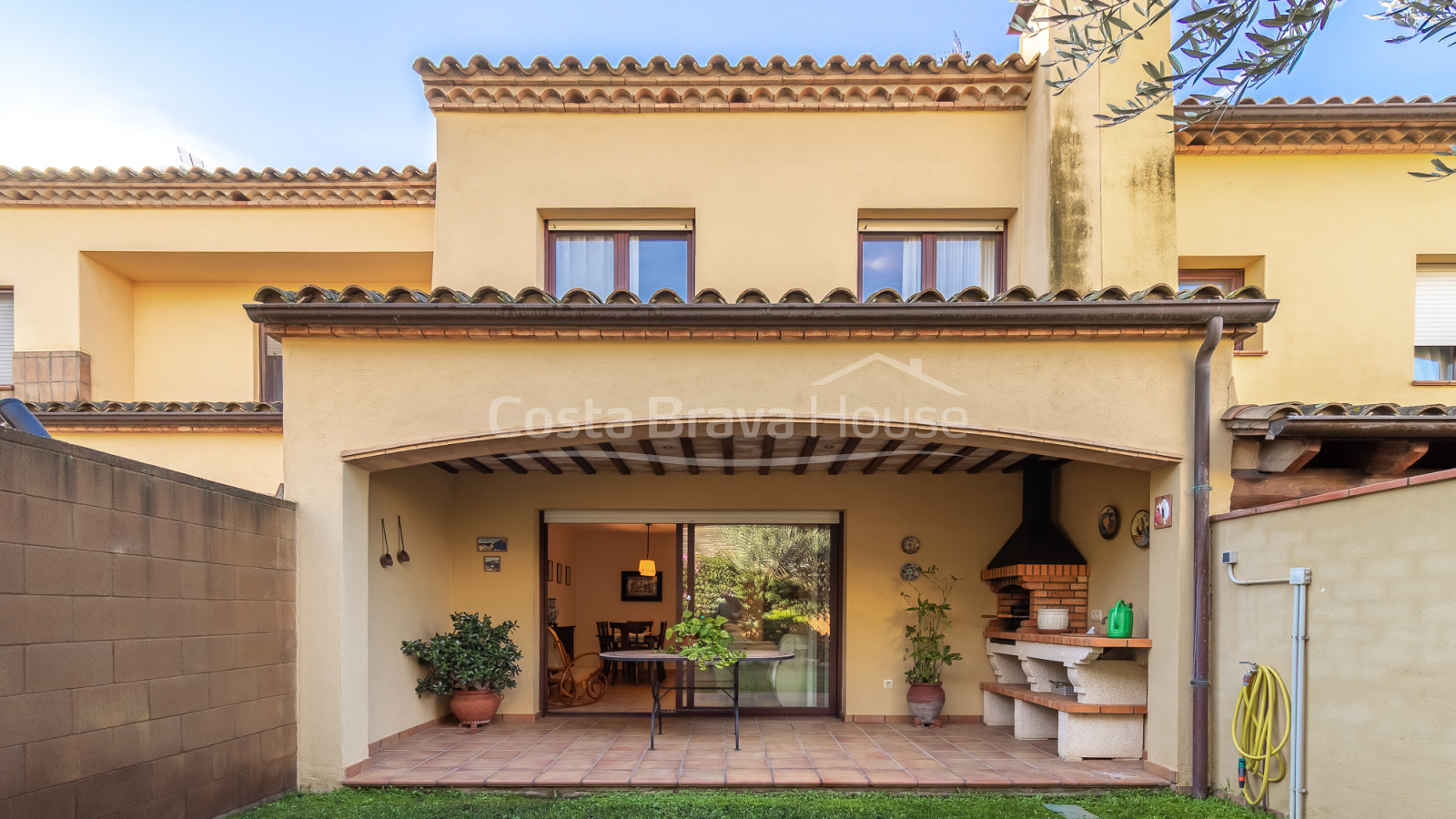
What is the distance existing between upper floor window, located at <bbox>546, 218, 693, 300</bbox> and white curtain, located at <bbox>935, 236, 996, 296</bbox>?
8.00ft

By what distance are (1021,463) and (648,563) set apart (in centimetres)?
659

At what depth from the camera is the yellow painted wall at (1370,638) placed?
3932mm

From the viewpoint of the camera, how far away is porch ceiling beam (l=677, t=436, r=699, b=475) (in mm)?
6989

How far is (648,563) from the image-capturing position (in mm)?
13000

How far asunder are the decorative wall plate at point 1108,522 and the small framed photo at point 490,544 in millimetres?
5831

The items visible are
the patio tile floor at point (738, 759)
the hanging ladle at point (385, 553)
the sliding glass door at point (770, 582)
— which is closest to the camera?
the patio tile floor at point (738, 759)

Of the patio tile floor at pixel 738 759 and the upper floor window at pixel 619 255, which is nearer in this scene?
the patio tile floor at pixel 738 759

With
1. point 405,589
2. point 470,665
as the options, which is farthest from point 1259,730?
point 405,589

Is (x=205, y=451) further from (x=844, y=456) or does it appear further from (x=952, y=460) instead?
(x=952, y=460)

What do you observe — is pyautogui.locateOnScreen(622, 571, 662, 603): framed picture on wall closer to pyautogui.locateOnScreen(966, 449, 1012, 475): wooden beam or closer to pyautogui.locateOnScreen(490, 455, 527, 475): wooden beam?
pyautogui.locateOnScreen(490, 455, 527, 475): wooden beam

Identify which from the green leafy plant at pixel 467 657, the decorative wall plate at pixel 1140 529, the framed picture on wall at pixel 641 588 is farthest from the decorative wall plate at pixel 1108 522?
the framed picture on wall at pixel 641 588

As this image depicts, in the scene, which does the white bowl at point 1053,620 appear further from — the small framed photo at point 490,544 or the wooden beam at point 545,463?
the small framed photo at point 490,544

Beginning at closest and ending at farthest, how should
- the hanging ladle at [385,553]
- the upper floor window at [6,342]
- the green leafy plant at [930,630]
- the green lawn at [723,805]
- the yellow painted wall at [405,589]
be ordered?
the green lawn at [723,805] < the yellow painted wall at [405,589] < the hanging ladle at [385,553] < the green leafy plant at [930,630] < the upper floor window at [6,342]

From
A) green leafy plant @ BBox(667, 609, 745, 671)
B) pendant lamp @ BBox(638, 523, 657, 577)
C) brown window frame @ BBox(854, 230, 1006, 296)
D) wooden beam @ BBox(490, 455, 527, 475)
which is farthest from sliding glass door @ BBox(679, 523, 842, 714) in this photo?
pendant lamp @ BBox(638, 523, 657, 577)
